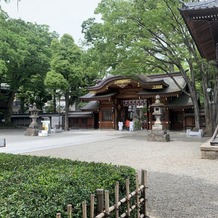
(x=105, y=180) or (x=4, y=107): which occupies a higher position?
(x=4, y=107)

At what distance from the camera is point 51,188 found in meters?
2.67

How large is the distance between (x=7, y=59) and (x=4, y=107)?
27.8 feet

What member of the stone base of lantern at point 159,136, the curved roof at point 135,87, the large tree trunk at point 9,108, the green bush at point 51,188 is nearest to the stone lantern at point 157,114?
the stone base of lantern at point 159,136

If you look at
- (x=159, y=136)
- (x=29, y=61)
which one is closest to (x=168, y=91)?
(x=159, y=136)

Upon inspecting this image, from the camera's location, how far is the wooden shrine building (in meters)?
24.1

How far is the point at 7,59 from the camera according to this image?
25.2m

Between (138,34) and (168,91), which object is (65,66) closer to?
(168,91)

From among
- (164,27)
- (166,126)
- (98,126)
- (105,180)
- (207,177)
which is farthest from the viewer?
(98,126)

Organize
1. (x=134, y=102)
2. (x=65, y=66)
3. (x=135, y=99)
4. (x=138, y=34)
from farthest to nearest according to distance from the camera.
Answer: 1. (x=134, y=102)
2. (x=135, y=99)
3. (x=65, y=66)
4. (x=138, y=34)

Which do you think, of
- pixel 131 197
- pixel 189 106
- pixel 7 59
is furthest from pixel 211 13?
pixel 7 59

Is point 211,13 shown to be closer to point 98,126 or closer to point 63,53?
point 63,53

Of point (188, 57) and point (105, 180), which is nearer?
point (105, 180)

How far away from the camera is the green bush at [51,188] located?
2195 mm

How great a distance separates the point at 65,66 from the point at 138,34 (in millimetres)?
10645
